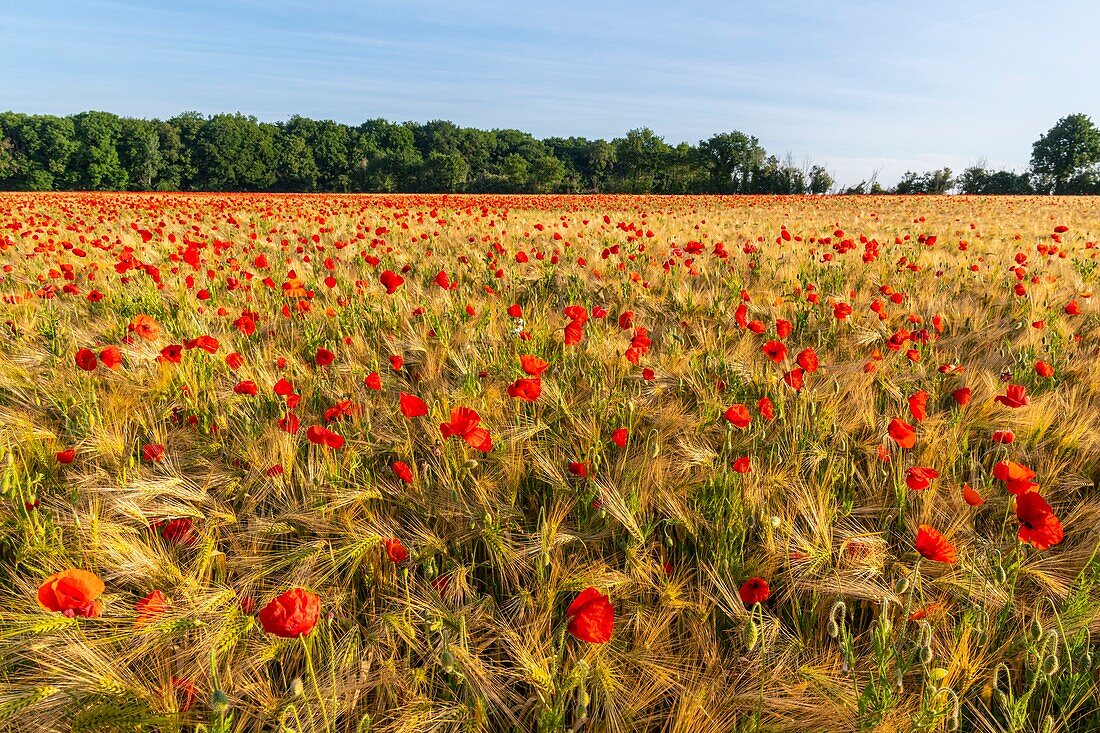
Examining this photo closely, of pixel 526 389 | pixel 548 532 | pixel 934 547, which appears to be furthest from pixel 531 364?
pixel 934 547

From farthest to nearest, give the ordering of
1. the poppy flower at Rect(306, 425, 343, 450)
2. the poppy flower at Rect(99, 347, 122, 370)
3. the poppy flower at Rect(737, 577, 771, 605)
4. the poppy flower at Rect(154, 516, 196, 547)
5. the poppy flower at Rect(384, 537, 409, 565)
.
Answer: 1. the poppy flower at Rect(99, 347, 122, 370)
2. the poppy flower at Rect(306, 425, 343, 450)
3. the poppy flower at Rect(154, 516, 196, 547)
4. the poppy flower at Rect(384, 537, 409, 565)
5. the poppy flower at Rect(737, 577, 771, 605)

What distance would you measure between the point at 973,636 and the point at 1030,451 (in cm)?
99

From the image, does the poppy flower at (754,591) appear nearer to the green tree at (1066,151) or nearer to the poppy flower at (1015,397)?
the poppy flower at (1015,397)

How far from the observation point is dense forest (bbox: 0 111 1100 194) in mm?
55281

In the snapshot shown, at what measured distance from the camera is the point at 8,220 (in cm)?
932

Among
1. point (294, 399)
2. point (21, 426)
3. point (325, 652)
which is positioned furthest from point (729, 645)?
point (21, 426)

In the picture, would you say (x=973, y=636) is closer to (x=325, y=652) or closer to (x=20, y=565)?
(x=325, y=652)

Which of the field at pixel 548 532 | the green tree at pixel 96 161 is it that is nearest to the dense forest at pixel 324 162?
the green tree at pixel 96 161

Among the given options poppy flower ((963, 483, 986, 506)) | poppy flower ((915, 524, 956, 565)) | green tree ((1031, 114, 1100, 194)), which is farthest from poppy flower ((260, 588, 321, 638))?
green tree ((1031, 114, 1100, 194))

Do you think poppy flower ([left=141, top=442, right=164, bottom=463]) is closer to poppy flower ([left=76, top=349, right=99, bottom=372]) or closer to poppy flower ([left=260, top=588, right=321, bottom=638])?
poppy flower ([left=76, top=349, right=99, bottom=372])

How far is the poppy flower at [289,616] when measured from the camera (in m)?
0.98

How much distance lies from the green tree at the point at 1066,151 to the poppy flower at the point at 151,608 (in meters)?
81.0

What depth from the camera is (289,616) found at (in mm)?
984

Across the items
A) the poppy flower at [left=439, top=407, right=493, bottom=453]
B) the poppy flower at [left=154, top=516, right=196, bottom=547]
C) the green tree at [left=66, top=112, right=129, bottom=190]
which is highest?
the green tree at [left=66, top=112, right=129, bottom=190]
